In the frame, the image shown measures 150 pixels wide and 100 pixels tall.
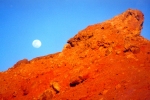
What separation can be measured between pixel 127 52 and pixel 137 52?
1167mm

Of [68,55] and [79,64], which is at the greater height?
[68,55]

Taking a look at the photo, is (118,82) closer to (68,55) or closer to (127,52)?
(127,52)

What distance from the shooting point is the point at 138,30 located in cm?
2678

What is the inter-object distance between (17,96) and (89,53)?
34.7 feet

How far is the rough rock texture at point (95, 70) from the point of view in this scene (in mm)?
17312

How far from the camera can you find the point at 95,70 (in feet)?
69.6

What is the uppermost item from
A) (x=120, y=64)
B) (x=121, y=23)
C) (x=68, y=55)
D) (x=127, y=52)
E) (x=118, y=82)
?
(x=121, y=23)

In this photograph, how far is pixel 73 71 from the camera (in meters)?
22.8

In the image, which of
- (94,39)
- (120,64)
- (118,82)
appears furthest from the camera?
(94,39)

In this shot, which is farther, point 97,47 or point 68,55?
point 68,55

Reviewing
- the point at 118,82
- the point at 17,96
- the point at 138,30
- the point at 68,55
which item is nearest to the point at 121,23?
the point at 138,30

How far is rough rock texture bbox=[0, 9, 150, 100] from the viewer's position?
56.8 feet

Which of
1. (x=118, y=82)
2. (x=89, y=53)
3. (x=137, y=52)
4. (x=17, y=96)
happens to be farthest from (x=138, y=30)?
(x=17, y=96)

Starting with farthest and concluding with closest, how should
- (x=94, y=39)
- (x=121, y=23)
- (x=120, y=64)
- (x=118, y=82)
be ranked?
(x=121, y=23) → (x=94, y=39) → (x=120, y=64) → (x=118, y=82)
